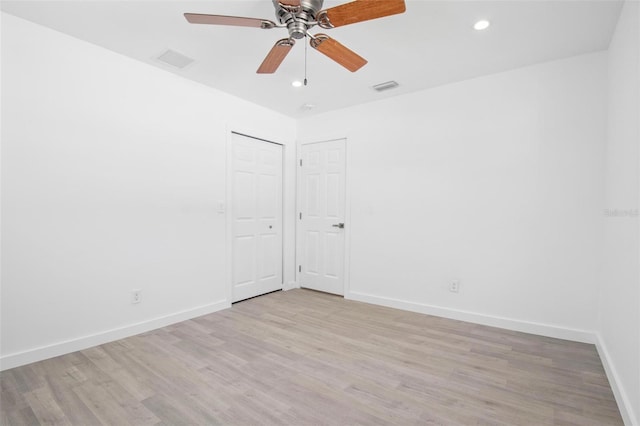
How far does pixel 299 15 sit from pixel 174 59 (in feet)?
5.59

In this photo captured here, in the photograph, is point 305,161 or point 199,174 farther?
point 305,161

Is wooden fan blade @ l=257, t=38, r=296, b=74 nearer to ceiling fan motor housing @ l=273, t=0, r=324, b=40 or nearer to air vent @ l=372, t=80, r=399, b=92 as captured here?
ceiling fan motor housing @ l=273, t=0, r=324, b=40

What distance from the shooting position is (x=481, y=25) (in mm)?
2414

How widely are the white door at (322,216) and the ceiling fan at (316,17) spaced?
2345mm

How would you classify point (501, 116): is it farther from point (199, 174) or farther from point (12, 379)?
point (12, 379)

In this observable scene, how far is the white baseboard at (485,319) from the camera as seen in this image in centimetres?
291

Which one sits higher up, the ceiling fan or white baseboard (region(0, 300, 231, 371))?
the ceiling fan

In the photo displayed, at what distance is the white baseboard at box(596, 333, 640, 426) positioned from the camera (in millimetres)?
1713

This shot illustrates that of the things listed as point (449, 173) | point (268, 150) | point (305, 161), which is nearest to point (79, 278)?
point (268, 150)

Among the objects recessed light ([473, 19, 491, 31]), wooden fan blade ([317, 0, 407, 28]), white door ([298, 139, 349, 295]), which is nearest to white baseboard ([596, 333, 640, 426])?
wooden fan blade ([317, 0, 407, 28])

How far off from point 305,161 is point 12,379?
3844 mm

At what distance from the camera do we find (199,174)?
3613 mm

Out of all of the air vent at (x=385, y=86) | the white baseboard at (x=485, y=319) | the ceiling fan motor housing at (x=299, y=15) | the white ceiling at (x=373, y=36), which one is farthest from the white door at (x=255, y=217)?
→ the ceiling fan motor housing at (x=299, y=15)

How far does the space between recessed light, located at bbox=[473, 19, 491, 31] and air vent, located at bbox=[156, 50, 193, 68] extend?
2.57m
